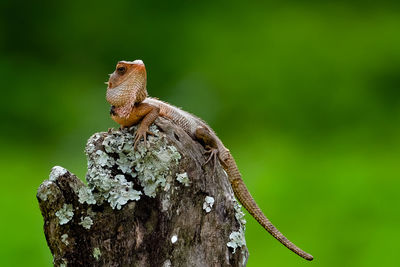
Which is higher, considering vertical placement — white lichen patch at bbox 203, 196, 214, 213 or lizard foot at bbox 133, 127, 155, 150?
lizard foot at bbox 133, 127, 155, 150

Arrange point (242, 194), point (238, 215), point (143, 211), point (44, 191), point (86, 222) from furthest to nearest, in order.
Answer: point (242, 194)
point (238, 215)
point (143, 211)
point (86, 222)
point (44, 191)

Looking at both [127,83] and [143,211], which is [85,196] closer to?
[143,211]

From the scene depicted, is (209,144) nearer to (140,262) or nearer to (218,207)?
(218,207)

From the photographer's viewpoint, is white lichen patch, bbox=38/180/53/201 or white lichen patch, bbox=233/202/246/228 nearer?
white lichen patch, bbox=38/180/53/201

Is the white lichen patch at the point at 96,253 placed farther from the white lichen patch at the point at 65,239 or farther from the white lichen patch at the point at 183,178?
the white lichen patch at the point at 183,178

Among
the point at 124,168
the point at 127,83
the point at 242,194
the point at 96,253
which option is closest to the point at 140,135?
the point at 124,168

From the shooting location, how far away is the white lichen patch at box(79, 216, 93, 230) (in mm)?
3760

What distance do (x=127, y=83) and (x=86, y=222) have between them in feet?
3.11

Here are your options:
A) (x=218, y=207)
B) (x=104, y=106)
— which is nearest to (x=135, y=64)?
(x=218, y=207)

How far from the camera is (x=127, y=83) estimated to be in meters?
4.33

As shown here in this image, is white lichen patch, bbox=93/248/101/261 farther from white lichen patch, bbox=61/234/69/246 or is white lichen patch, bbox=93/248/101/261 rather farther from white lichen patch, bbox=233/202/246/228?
white lichen patch, bbox=233/202/246/228

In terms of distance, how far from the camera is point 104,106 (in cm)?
1048

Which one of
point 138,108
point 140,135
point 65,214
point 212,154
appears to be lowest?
point 65,214

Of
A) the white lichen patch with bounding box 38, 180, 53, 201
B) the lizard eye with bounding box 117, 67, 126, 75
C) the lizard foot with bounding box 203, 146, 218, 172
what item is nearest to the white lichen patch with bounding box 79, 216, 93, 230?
the white lichen patch with bounding box 38, 180, 53, 201
